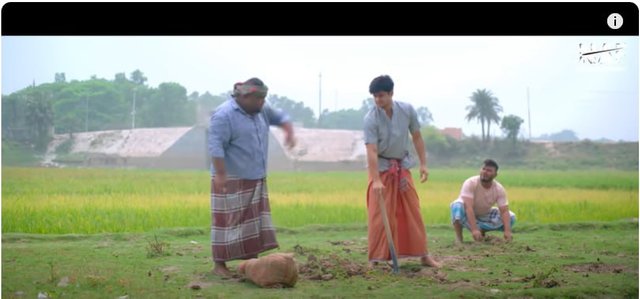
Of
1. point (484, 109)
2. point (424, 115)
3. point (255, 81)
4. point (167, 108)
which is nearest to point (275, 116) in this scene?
point (255, 81)

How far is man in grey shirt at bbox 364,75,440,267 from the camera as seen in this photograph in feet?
16.1

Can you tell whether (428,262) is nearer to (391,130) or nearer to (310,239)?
(391,130)

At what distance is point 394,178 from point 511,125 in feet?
4.81

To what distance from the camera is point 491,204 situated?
244 inches

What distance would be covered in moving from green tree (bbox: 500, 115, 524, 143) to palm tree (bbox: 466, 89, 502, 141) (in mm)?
73

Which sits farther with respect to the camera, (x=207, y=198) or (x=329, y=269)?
(x=207, y=198)

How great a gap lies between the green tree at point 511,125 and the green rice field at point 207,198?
1.29m

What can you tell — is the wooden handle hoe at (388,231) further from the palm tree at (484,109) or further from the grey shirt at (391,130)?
the palm tree at (484,109)

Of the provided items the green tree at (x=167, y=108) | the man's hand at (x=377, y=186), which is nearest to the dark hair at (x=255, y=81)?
the green tree at (x=167, y=108)

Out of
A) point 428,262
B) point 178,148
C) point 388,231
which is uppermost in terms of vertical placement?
point 178,148

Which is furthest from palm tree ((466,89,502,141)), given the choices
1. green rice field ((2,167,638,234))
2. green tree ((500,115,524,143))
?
green rice field ((2,167,638,234))

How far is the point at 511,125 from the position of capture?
5.99 m

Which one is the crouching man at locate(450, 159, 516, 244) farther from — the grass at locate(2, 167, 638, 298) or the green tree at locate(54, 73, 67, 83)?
the green tree at locate(54, 73, 67, 83)

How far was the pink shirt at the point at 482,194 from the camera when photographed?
6.13 m
